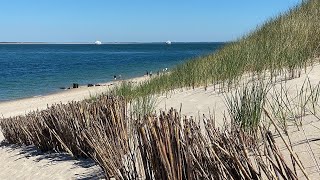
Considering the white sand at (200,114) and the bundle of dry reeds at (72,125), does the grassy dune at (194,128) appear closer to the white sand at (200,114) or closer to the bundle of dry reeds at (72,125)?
the bundle of dry reeds at (72,125)

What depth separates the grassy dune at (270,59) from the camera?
21.6 ft

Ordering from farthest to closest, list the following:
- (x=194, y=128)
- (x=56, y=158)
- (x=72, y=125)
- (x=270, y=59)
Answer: (x=270, y=59) → (x=56, y=158) → (x=72, y=125) → (x=194, y=128)

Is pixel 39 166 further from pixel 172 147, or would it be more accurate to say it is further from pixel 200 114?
pixel 172 147

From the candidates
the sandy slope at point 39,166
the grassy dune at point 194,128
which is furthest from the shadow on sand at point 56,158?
the grassy dune at point 194,128

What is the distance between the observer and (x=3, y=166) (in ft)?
19.8

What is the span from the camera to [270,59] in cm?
668

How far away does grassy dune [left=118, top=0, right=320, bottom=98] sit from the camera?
21.6 ft

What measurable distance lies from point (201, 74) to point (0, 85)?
21.6 m

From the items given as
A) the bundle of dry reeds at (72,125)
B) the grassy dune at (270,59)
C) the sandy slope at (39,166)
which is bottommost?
the sandy slope at (39,166)

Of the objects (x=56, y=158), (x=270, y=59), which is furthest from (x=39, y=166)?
(x=270, y=59)

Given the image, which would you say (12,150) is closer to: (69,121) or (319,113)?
(69,121)

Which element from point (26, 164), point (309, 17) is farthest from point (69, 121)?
point (309, 17)

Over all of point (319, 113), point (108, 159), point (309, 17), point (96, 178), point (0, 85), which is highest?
point (309, 17)

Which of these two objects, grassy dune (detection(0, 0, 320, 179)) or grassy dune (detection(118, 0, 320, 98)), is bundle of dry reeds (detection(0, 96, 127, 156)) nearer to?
grassy dune (detection(0, 0, 320, 179))
